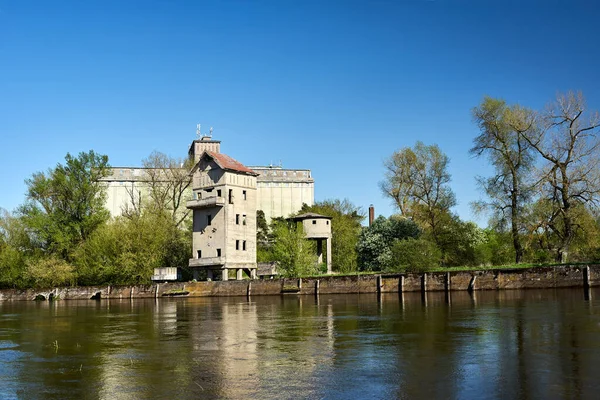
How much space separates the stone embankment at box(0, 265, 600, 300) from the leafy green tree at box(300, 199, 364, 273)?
1724 centimetres

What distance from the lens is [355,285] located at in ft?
176

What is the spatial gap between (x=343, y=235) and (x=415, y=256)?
31256mm

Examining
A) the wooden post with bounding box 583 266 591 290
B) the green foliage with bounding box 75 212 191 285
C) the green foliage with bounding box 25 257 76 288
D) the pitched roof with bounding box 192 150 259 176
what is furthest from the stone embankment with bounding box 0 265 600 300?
the pitched roof with bounding box 192 150 259 176

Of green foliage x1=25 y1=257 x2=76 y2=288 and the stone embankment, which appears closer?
the stone embankment

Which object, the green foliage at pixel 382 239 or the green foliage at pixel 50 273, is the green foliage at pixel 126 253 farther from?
the green foliage at pixel 382 239

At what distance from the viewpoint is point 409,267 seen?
2207 inches

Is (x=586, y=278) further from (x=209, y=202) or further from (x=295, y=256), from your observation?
(x=209, y=202)

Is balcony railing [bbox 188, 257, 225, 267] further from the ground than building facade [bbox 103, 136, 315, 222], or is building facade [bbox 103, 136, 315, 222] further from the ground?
building facade [bbox 103, 136, 315, 222]

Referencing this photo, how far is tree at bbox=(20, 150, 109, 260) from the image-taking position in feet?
233

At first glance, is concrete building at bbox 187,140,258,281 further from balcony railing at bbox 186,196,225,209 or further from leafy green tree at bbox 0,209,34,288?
leafy green tree at bbox 0,209,34,288

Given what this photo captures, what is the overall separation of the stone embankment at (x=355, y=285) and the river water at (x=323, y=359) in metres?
19.4

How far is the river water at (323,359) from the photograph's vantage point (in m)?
11.9

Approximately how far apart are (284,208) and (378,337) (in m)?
85.9

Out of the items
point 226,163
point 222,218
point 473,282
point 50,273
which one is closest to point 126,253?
point 50,273
